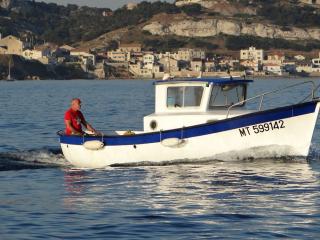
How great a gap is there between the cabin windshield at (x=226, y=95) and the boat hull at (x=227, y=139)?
1.61m

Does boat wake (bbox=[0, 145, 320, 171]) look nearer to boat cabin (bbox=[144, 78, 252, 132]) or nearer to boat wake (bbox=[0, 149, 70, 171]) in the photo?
boat wake (bbox=[0, 149, 70, 171])

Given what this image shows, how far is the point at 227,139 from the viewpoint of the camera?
2384cm

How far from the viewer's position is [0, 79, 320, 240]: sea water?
1662 cm

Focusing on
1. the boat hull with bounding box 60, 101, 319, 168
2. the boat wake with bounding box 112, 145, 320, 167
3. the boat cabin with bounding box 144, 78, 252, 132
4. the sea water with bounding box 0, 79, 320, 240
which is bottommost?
the sea water with bounding box 0, 79, 320, 240

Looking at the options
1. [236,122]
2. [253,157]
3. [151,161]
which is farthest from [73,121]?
[253,157]

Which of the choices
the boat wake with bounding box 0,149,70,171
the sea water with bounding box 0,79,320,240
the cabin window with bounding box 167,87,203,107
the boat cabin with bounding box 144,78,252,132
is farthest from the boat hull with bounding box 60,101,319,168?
the boat wake with bounding box 0,149,70,171

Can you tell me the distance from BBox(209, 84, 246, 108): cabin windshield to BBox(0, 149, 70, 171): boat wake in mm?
4164

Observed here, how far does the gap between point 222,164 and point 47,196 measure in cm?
524

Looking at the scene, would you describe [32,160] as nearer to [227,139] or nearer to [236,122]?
[227,139]

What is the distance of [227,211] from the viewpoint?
18016 millimetres

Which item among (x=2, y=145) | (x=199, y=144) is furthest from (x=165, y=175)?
(x=2, y=145)

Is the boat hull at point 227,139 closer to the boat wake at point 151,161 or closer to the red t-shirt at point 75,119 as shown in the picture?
the boat wake at point 151,161

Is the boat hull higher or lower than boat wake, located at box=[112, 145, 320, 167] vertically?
higher

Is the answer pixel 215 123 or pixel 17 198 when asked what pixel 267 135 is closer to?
pixel 215 123
